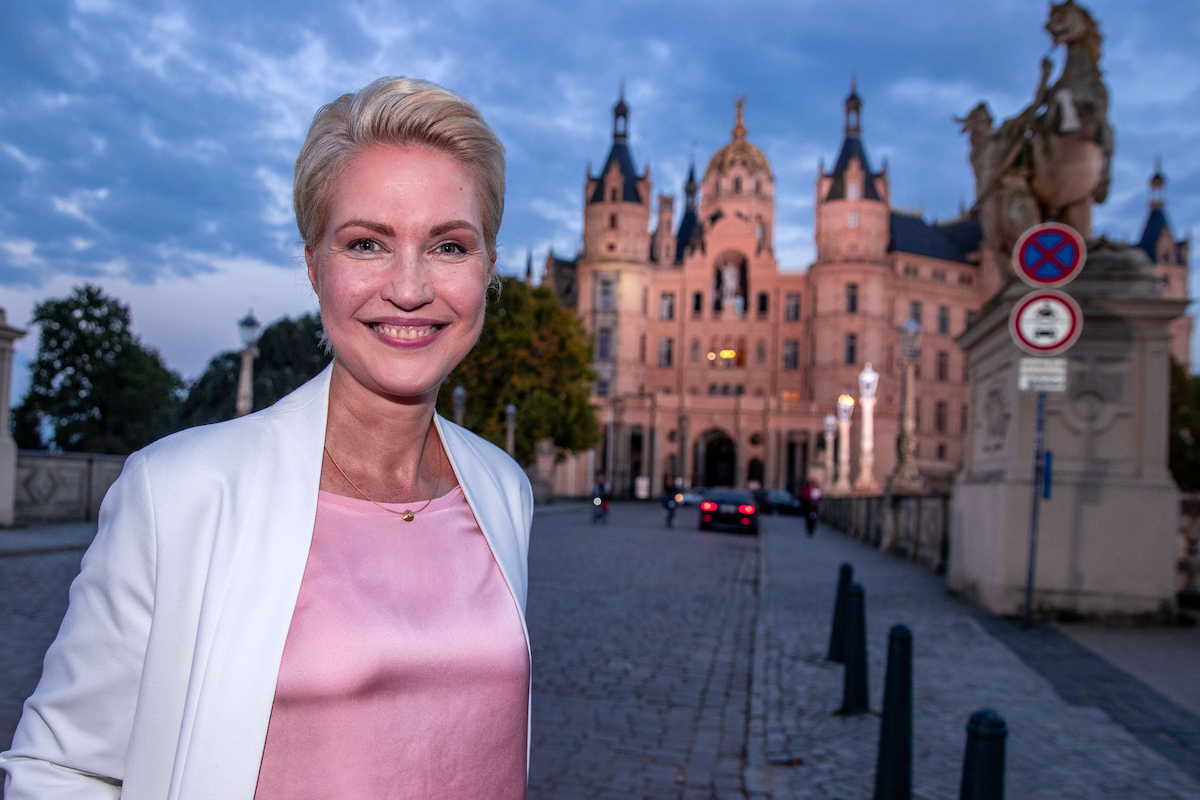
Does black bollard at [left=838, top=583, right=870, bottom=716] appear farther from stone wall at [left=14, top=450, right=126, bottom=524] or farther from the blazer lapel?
stone wall at [left=14, top=450, right=126, bottom=524]

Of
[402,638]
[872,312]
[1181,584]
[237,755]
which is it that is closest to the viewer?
[237,755]

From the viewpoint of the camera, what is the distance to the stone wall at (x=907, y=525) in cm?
1509

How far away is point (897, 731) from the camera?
14.7ft

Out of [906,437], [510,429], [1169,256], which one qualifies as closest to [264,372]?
[510,429]

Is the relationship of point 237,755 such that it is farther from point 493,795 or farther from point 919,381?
point 919,381

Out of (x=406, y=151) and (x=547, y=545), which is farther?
(x=547, y=545)

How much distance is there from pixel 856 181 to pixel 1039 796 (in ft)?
232

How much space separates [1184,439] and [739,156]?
43457mm

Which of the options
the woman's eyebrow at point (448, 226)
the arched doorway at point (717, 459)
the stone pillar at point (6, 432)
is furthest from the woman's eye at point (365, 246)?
the arched doorway at point (717, 459)

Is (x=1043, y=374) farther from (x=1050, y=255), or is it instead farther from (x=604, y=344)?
(x=604, y=344)

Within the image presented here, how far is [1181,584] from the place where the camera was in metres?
10.1

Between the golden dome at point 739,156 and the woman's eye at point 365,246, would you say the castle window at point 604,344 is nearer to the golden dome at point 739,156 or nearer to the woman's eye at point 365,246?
the golden dome at point 739,156

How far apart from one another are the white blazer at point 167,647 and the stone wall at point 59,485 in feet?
61.2

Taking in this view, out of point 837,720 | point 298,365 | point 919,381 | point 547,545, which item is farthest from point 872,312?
point 837,720
